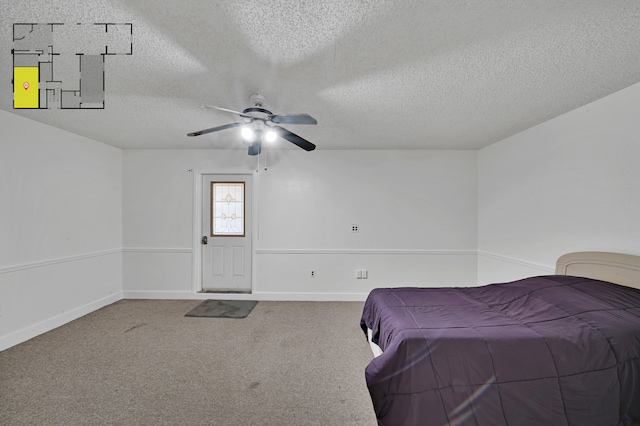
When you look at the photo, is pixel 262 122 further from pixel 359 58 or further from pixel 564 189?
pixel 564 189

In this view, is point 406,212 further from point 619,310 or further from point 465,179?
point 619,310

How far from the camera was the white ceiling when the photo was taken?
1293 millimetres

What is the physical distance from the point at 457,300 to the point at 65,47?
3.38 meters

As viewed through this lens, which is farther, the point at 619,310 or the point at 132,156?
the point at 132,156

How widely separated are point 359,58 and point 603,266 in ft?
8.89

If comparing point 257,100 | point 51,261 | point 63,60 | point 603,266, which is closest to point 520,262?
point 603,266

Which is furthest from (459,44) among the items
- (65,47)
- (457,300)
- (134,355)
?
(134,355)

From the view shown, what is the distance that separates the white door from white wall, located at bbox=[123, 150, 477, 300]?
0.73 ft

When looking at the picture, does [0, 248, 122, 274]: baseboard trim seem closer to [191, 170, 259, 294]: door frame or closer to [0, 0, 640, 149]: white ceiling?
[191, 170, 259, 294]: door frame

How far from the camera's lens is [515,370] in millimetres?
1337

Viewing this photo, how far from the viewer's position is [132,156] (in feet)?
13.3

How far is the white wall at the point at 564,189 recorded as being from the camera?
2102 millimetres

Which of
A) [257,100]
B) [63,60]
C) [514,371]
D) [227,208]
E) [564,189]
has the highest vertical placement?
[63,60]

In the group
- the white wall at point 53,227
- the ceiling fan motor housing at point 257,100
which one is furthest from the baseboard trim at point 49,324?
the ceiling fan motor housing at point 257,100
